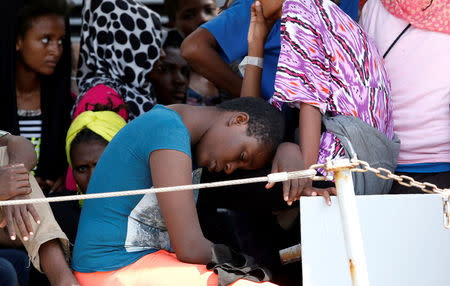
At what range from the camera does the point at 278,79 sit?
208cm

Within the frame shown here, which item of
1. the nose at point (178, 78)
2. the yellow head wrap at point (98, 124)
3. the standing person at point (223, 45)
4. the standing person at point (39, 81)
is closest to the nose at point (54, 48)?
the standing person at point (39, 81)

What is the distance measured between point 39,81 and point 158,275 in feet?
5.92

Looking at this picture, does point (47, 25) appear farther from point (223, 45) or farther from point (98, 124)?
point (223, 45)

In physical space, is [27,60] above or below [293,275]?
above

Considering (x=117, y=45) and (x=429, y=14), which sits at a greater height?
(x=429, y=14)

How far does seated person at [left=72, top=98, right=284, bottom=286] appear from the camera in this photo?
6.09 ft

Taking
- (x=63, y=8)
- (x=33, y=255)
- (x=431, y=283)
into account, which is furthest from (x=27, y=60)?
(x=431, y=283)

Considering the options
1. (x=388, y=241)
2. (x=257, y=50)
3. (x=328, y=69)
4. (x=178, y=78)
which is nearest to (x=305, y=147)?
(x=328, y=69)

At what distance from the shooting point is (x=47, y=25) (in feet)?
10.5

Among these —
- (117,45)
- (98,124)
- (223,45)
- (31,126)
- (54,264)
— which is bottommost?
(54,264)

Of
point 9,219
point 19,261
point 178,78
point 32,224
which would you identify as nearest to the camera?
point 9,219

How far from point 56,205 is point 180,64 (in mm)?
1455

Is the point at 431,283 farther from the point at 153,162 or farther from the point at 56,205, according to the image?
the point at 56,205

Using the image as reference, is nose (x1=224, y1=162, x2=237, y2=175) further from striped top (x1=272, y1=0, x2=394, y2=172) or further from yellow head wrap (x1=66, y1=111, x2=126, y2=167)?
yellow head wrap (x1=66, y1=111, x2=126, y2=167)
